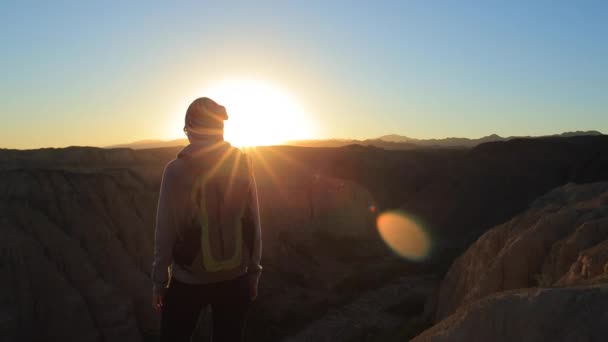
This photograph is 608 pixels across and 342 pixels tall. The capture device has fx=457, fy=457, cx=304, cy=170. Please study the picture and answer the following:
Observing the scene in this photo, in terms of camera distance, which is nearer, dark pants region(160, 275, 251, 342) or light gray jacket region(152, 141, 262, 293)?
light gray jacket region(152, 141, 262, 293)

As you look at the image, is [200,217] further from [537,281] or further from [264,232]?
[264,232]

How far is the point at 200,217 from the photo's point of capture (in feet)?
9.62

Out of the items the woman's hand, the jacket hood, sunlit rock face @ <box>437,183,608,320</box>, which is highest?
the jacket hood

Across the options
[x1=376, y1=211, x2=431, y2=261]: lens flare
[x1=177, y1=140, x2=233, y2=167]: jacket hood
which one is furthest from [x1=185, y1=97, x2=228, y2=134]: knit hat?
[x1=376, y1=211, x2=431, y2=261]: lens flare

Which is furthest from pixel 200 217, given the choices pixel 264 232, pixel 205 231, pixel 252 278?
pixel 264 232

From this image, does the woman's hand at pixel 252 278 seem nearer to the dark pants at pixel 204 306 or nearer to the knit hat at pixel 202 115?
the dark pants at pixel 204 306

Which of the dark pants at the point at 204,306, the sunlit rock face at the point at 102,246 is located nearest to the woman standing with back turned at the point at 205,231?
the dark pants at the point at 204,306

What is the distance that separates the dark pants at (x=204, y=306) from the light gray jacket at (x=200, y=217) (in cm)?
7

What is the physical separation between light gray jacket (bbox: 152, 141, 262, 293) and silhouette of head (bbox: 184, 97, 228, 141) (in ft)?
0.27

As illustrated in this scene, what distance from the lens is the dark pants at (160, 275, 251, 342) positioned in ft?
9.99

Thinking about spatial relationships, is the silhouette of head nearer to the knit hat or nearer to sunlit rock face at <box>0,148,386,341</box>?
the knit hat

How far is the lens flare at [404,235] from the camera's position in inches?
1070

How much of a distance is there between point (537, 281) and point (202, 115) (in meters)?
7.76

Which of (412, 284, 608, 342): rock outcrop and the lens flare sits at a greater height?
(412, 284, 608, 342): rock outcrop
